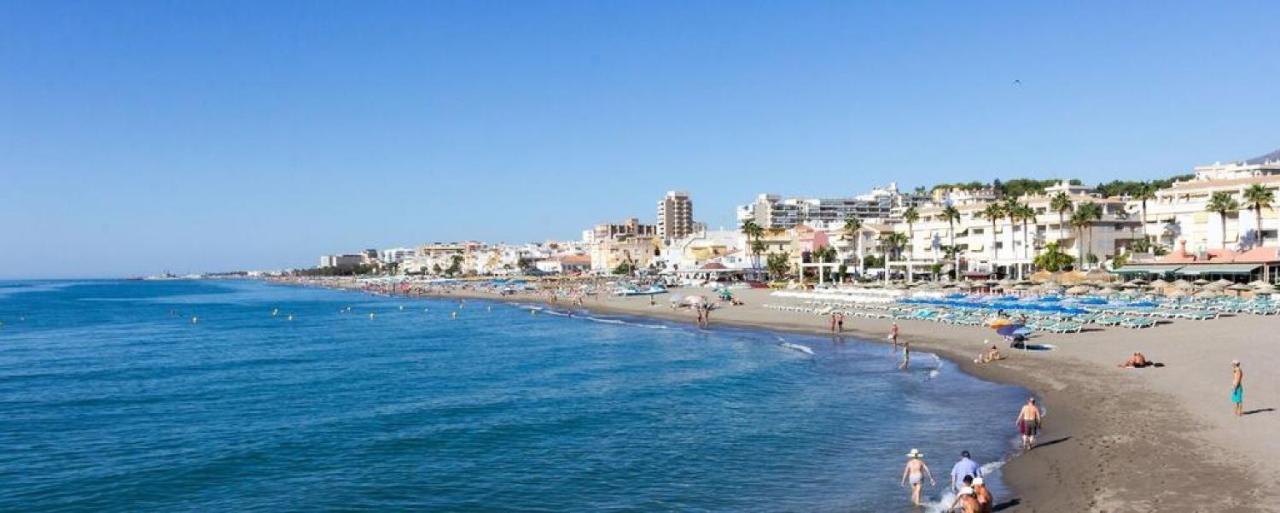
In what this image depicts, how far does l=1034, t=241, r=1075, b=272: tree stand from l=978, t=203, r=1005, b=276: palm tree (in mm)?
5223

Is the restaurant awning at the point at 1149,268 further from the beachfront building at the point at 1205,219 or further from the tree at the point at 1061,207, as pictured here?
the tree at the point at 1061,207

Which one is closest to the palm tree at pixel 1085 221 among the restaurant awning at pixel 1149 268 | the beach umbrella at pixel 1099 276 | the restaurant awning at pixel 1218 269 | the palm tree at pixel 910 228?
the beach umbrella at pixel 1099 276

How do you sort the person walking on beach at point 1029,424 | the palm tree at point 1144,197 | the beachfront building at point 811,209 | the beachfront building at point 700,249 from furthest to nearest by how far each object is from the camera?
the beachfront building at point 811,209 → the beachfront building at point 700,249 → the palm tree at point 1144,197 → the person walking on beach at point 1029,424

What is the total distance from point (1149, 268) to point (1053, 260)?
35.4ft

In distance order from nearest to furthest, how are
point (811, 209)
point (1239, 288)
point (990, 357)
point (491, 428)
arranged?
1. point (491, 428)
2. point (990, 357)
3. point (1239, 288)
4. point (811, 209)

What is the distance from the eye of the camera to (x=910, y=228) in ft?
296

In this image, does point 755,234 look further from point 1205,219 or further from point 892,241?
point 1205,219

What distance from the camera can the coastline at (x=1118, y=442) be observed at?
46.2ft

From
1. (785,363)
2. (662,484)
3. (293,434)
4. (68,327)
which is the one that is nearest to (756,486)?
Result: (662,484)

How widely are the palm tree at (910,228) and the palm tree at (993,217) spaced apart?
629 centimetres

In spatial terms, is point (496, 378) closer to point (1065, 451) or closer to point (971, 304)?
point (1065, 451)

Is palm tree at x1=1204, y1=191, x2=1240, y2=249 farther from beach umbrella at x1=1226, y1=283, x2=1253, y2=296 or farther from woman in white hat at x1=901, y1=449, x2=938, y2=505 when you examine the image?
woman in white hat at x1=901, y1=449, x2=938, y2=505

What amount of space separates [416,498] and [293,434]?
26.3 ft

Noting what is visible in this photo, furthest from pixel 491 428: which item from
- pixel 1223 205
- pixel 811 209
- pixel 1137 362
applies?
pixel 811 209
